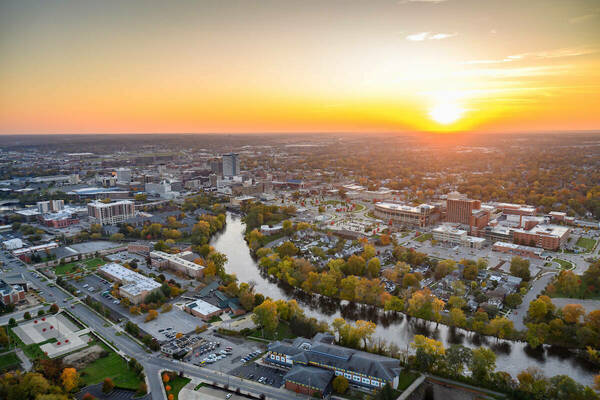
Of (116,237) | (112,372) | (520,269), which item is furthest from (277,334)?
(116,237)

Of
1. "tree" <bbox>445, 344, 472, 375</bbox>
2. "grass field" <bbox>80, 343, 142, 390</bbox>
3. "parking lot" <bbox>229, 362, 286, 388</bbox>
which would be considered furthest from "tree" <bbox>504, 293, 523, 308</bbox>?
"grass field" <bbox>80, 343, 142, 390</bbox>

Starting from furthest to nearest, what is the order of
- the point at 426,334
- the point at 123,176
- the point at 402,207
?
1. the point at 123,176
2. the point at 402,207
3. the point at 426,334

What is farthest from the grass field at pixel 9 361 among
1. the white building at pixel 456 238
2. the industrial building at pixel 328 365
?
the white building at pixel 456 238

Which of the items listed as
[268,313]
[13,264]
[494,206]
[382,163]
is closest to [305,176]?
[382,163]

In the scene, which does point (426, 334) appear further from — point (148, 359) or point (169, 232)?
point (169, 232)

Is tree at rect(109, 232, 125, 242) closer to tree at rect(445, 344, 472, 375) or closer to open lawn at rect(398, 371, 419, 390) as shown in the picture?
open lawn at rect(398, 371, 419, 390)

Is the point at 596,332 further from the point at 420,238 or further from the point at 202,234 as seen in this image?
the point at 202,234

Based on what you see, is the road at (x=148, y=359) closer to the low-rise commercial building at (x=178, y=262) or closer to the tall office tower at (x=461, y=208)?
the low-rise commercial building at (x=178, y=262)
